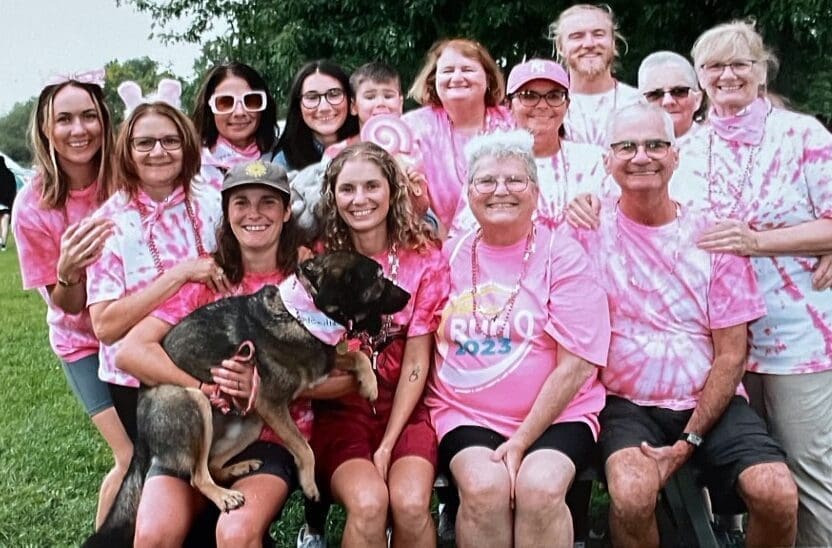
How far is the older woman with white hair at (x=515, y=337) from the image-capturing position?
351 cm

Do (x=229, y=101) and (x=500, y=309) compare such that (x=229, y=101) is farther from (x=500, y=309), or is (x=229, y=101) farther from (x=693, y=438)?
(x=693, y=438)

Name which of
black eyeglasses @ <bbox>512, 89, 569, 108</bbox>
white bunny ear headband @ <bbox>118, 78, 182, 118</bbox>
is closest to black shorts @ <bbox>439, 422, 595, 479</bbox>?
black eyeglasses @ <bbox>512, 89, 569, 108</bbox>

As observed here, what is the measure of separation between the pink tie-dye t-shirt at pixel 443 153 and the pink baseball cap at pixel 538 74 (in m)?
0.24

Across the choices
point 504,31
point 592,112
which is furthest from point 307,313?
point 504,31

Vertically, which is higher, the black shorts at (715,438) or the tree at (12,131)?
the black shorts at (715,438)

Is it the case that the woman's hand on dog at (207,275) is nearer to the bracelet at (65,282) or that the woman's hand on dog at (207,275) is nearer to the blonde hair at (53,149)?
the bracelet at (65,282)

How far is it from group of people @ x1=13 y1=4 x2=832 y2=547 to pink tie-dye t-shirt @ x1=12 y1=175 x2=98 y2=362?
1 cm

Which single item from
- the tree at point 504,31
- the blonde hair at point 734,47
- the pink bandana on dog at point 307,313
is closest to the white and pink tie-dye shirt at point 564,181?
the blonde hair at point 734,47

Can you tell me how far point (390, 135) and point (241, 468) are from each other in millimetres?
1687

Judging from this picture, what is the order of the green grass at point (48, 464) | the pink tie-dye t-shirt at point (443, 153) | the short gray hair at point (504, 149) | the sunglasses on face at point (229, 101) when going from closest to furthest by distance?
the short gray hair at point (504, 149)
the pink tie-dye t-shirt at point (443, 153)
the sunglasses on face at point (229, 101)
the green grass at point (48, 464)

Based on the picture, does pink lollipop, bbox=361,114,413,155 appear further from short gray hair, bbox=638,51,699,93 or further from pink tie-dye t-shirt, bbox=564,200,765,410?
short gray hair, bbox=638,51,699,93

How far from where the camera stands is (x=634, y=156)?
3602mm

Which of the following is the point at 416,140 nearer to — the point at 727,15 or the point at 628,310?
the point at 628,310

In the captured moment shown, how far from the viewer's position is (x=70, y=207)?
408 cm
